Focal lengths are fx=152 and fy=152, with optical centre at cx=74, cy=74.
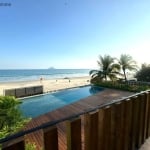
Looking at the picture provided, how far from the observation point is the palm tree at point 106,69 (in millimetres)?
16719

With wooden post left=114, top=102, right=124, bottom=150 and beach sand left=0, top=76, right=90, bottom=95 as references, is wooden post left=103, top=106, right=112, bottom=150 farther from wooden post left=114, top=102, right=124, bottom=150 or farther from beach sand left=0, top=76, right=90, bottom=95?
beach sand left=0, top=76, right=90, bottom=95

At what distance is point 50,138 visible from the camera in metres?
1.04

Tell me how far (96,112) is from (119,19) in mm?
9438

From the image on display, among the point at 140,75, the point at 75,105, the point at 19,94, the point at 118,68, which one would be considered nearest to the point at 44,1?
the point at 75,105

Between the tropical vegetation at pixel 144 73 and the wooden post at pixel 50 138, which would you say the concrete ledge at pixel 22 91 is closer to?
the tropical vegetation at pixel 144 73

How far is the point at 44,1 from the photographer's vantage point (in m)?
8.59

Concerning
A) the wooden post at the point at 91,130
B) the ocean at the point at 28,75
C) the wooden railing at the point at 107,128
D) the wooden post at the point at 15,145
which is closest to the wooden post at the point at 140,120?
the wooden railing at the point at 107,128

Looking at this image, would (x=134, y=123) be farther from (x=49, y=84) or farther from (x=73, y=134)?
(x=49, y=84)

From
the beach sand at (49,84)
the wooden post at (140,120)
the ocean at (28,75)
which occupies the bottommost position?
the beach sand at (49,84)

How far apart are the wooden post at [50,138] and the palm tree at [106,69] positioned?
15.9 metres

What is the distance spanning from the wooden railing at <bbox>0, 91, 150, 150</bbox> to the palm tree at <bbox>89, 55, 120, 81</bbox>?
14.5 meters

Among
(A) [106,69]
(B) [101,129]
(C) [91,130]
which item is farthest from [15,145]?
(A) [106,69]

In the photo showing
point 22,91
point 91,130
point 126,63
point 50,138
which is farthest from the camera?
point 126,63

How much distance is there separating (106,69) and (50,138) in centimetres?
1636
